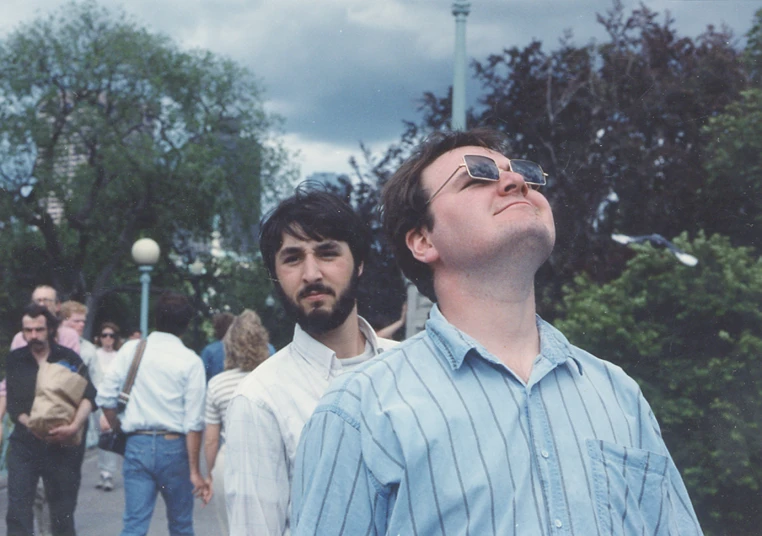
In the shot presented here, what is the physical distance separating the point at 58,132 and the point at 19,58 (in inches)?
109

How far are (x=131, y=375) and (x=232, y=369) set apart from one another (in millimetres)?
587

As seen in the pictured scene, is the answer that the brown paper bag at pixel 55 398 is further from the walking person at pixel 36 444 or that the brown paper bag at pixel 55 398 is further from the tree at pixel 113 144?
the tree at pixel 113 144

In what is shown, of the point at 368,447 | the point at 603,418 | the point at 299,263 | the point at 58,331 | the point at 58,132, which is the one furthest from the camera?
the point at 58,132

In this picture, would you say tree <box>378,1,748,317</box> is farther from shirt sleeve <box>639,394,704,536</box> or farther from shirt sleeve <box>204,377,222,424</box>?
shirt sleeve <box>639,394,704,536</box>

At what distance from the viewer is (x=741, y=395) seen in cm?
705

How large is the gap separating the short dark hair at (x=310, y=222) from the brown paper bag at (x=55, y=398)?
314 centimetres

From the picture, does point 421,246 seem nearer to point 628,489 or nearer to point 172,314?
point 628,489

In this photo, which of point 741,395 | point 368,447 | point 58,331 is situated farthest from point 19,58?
point 368,447

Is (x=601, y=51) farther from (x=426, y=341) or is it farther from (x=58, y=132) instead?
(x=58, y=132)

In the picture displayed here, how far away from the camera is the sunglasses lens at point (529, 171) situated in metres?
1.81

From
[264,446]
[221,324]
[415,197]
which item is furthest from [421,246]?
[221,324]

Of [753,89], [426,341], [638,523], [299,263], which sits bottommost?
[638,523]

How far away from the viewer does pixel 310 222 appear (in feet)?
8.76

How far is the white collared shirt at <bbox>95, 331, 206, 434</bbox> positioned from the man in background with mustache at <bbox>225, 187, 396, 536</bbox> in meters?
2.83
